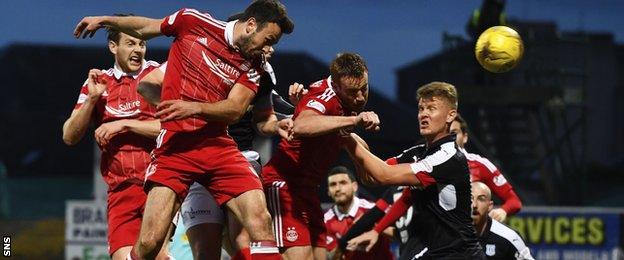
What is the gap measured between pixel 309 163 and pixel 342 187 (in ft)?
9.52

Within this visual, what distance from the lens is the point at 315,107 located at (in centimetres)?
743

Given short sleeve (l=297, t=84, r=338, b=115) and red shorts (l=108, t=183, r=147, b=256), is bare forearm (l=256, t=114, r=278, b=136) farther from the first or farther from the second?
red shorts (l=108, t=183, r=147, b=256)

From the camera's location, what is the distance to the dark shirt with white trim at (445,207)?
282 inches

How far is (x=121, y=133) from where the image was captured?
776 centimetres

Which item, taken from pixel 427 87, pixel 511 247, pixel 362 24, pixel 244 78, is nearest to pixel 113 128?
pixel 244 78

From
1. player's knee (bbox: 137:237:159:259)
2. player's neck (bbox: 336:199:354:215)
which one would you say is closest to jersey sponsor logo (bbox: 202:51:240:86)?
player's knee (bbox: 137:237:159:259)

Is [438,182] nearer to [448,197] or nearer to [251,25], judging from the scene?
[448,197]

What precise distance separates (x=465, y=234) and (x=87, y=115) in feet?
8.08

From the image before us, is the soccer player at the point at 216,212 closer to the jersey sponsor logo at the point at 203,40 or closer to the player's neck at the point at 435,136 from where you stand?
the jersey sponsor logo at the point at 203,40

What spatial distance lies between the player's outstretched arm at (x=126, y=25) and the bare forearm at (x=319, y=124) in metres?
0.99

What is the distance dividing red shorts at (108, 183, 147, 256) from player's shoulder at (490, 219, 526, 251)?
244 cm

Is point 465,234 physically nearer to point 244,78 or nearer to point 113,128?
point 244,78

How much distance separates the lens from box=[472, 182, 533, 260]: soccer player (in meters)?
8.38

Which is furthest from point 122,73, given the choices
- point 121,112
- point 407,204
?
point 407,204
